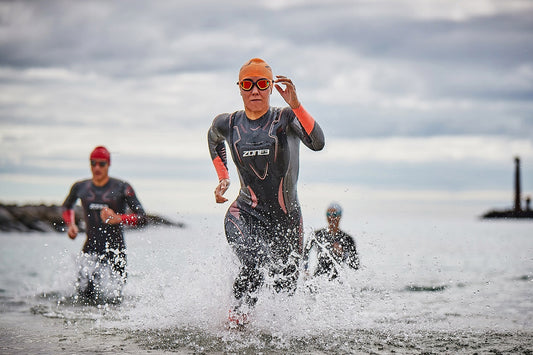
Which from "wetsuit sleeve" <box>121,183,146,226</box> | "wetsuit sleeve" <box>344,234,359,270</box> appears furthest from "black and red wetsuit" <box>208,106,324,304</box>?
"wetsuit sleeve" <box>121,183,146,226</box>

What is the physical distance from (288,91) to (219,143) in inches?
43.8

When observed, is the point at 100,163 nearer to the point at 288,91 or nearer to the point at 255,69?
the point at 255,69

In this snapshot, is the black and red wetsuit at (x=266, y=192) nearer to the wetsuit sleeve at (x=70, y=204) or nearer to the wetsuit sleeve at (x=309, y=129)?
the wetsuit sleeve at (x=309, y=129)

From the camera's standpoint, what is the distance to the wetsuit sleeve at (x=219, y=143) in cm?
613

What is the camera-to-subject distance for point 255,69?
595 cm

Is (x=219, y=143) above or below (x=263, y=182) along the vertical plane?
above

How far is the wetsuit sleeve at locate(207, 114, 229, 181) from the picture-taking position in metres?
6.13

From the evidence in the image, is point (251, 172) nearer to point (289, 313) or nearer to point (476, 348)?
point (289, 313)

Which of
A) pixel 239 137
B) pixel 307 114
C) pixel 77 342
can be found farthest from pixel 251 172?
pixel 77 342

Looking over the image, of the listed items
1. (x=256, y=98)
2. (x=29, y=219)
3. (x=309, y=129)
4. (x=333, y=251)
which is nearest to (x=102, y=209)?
(x=333, y=251)

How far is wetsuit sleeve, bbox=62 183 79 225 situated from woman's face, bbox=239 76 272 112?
4.35m

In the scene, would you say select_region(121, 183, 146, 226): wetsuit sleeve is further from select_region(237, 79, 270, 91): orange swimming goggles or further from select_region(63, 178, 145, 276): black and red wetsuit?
select_region(237, 79, 270, 91): orange swimming goggles

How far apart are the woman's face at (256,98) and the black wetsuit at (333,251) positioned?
8.28ft

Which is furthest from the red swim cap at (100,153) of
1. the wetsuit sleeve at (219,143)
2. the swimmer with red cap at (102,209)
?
the wetsuit sleeve at (219,143)
